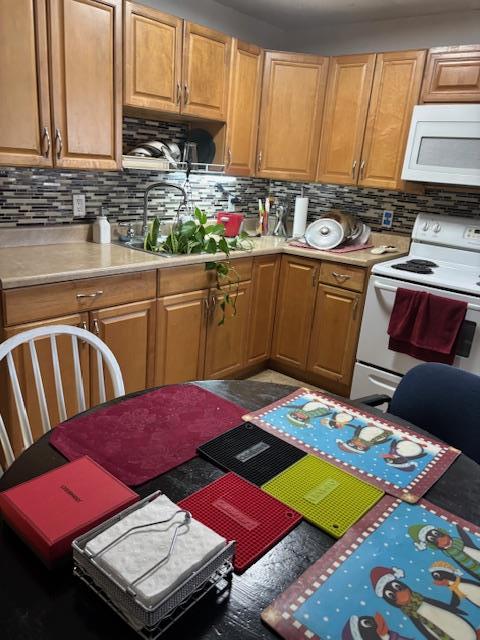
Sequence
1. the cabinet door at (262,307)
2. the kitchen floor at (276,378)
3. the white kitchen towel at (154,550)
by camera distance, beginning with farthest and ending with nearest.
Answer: the kitchen floor at (276,378), the cabinet door at (262,307), the white kitchen towel at (154,550)

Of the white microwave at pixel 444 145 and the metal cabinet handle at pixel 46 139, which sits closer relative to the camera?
the metal cabinet handle at pixel 46 139

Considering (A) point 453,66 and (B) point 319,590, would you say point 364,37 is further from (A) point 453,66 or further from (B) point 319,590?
Result: (B) point 319,590

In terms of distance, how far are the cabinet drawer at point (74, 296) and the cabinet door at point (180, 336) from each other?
17cm

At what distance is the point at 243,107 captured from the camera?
10.0 ft

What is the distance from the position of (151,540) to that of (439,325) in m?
2.17

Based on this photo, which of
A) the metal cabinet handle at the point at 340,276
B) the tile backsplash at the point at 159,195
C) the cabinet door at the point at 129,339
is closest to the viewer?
the cabinet door at the point at 129,339

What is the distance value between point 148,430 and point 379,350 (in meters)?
1.92

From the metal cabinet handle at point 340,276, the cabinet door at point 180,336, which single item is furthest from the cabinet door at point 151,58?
the metal cabinet handle at point 340,276

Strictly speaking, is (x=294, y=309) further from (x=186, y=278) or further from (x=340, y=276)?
(x=186, y=278)

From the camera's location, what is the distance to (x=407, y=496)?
3.40 feet

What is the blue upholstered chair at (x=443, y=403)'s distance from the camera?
1.44 meters

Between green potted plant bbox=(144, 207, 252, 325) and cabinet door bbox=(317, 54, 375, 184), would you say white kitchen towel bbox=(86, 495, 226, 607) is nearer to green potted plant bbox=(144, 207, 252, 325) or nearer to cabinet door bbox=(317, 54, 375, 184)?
green potted plant bbox=(144, 207, 252, 325)

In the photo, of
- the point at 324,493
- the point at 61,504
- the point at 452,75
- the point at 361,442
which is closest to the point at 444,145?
the point at 452,75

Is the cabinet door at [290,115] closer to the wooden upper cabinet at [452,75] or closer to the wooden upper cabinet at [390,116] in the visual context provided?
the wooden upper cabinet at [390,116]
